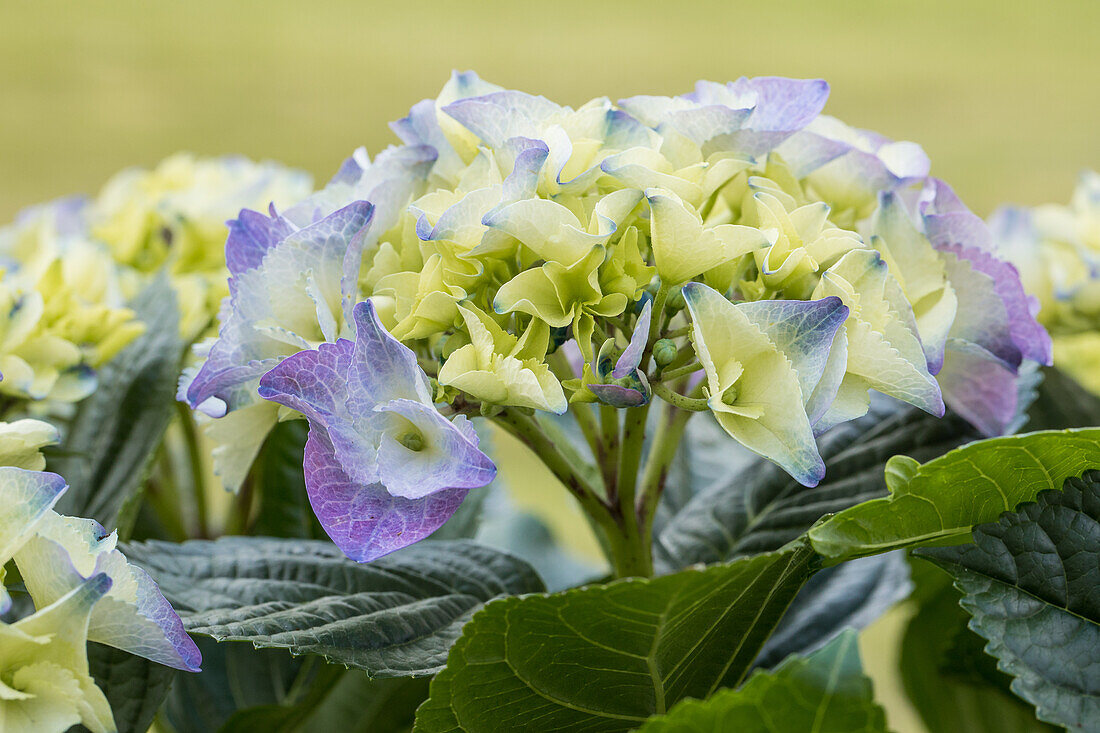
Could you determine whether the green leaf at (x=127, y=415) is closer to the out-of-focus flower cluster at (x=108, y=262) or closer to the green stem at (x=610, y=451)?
the out-of-focus flower cluster at (x=108, y=262)

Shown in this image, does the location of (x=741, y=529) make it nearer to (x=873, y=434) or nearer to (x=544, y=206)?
(x=873, y=434)

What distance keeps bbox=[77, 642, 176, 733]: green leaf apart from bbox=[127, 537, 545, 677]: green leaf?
0.09ft

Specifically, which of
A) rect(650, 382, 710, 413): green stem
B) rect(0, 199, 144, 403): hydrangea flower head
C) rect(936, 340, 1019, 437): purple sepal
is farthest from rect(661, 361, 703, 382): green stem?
rect(0, 199, 144, 403): hydrangea flower head

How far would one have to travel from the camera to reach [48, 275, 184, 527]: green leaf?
0.41m

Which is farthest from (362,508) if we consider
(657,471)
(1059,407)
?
(1059,407)

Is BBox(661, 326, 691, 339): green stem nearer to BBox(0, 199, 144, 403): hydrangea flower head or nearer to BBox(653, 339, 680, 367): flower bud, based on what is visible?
BBox(653, 339, 680, 367): flower bud

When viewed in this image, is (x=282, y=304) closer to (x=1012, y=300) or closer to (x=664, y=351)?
(x=664, y=351)

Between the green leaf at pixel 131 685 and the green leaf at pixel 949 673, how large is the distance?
285 millimetres

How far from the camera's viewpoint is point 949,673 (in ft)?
1.39

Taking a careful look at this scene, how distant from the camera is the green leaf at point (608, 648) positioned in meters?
0.23

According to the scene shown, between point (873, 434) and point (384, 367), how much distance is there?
21cm

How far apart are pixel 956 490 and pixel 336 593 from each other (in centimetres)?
18

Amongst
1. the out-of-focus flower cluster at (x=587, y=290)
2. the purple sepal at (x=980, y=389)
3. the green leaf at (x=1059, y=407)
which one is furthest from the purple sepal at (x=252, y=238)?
the green leaf at (x=1059, y=407)

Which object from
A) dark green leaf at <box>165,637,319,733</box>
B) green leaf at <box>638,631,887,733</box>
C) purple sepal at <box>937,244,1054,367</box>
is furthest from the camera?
dark green leaf at <box>165,637,319,733</box>
